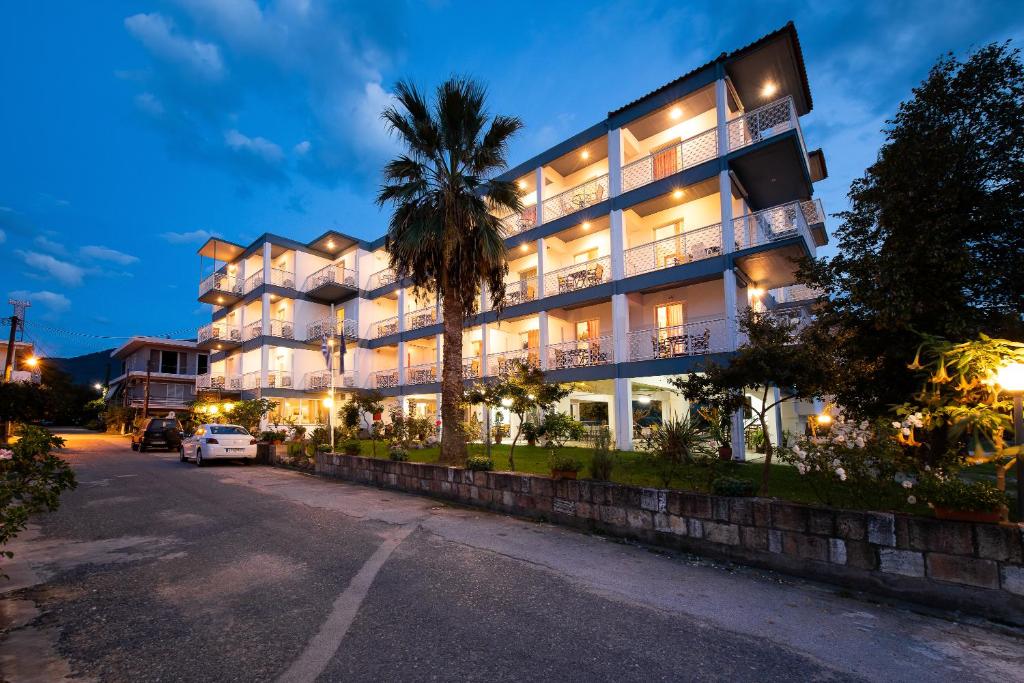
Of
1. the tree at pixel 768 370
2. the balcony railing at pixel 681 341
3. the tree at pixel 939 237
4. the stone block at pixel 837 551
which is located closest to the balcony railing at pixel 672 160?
the balcony railing at pixel 681 341

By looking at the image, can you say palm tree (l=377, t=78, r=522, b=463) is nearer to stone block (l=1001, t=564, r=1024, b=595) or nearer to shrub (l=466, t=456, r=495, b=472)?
shrub (l=466, t=456, r=495, b=472)

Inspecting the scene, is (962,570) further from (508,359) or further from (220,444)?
→ (220,444)

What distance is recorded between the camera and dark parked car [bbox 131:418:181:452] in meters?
24.8

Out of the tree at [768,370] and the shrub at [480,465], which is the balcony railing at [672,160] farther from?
the shrub at [480,465]

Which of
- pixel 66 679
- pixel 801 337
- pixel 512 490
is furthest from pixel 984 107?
pixel 66 679

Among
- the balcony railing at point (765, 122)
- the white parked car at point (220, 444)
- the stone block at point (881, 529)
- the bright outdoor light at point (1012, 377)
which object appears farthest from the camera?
the white parked car at point (220, 444)

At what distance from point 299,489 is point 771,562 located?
35.6 ft

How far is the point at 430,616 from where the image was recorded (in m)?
4.29

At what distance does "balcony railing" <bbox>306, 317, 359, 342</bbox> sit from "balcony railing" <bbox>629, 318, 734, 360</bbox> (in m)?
19.4

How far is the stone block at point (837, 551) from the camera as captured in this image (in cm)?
530

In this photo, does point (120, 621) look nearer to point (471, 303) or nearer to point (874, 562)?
point (874, 562)

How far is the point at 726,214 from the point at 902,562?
12.2 metres

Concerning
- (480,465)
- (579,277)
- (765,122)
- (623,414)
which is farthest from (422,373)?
(765,122)

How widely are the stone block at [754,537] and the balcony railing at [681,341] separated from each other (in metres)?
8.95
